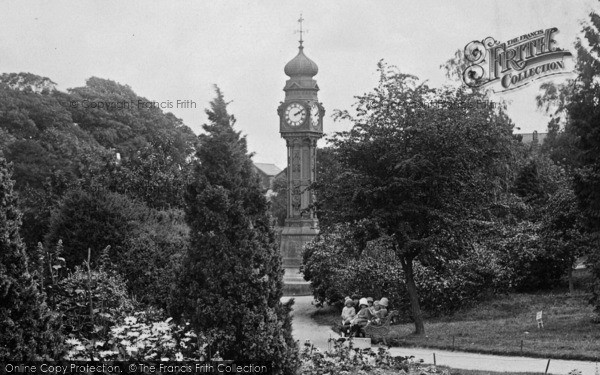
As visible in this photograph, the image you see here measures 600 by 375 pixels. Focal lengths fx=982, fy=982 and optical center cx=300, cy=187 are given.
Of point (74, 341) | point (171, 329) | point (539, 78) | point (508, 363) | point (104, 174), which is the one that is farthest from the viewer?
point (539, 78)

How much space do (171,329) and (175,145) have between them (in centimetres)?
4238

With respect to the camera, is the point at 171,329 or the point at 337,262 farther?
the point at 337,262

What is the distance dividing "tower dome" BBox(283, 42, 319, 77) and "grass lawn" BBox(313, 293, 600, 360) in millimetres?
18111

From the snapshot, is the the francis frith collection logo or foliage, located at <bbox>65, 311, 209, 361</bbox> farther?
the the francis frith collection logo

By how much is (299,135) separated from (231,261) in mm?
33812

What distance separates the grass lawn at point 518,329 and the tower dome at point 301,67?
59.4ft

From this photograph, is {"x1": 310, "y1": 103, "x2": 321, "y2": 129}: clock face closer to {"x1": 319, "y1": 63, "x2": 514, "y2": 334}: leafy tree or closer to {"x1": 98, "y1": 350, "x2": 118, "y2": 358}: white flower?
{"x1": 319, "y1": 63, "x2": 514, "y2": 334}: leafy tree

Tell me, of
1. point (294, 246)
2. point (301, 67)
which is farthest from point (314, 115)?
point (294, 246)

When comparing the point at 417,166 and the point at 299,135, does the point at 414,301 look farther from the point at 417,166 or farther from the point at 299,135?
the point at 299,135

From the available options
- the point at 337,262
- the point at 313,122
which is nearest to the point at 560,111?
the point at 313,122

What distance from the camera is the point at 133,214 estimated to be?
27438mm

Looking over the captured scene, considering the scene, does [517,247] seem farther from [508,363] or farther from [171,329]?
[171,329]

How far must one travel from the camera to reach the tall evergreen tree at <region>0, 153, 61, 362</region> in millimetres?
9609

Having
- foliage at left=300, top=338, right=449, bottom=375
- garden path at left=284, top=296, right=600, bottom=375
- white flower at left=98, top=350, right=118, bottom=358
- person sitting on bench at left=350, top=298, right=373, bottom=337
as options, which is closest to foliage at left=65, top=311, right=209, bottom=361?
white flower at left=98, top=350, right=118, bottom=358
